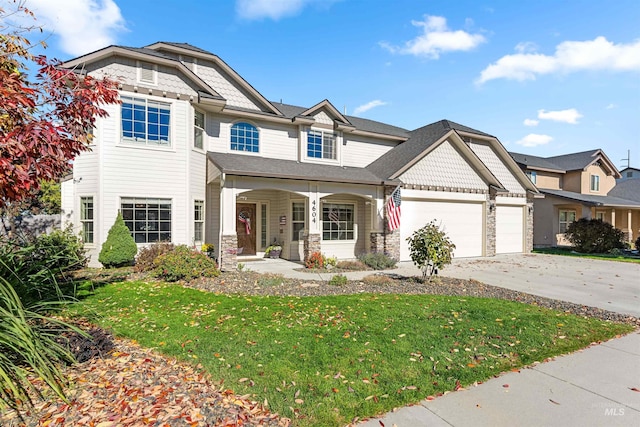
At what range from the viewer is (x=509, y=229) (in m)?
17.5

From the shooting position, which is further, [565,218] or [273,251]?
[565,218]

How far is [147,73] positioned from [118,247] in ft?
20.8

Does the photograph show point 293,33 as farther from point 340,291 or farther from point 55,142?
point 55,142

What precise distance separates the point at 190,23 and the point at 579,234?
2322 cm

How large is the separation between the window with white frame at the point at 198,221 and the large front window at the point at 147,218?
92cm

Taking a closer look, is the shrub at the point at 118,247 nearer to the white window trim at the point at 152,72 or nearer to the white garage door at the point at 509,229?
the white window trim at the point at 152,72

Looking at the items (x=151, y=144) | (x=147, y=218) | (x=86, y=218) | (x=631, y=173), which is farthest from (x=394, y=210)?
(x=631, y=173)

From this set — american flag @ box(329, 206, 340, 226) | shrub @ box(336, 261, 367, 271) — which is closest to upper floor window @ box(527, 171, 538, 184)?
american flag @ box(329, 206, 340, 226)

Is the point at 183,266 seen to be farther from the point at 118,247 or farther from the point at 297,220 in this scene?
the point at 297,220

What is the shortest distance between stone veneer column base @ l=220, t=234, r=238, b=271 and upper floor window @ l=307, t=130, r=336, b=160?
241 inches

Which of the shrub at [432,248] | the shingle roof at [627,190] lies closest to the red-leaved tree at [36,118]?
the shrub at [432,248]

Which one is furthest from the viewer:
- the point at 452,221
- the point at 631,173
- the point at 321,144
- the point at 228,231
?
the point at 631,173

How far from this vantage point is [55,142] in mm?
3631

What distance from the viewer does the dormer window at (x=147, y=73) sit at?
11250mm
